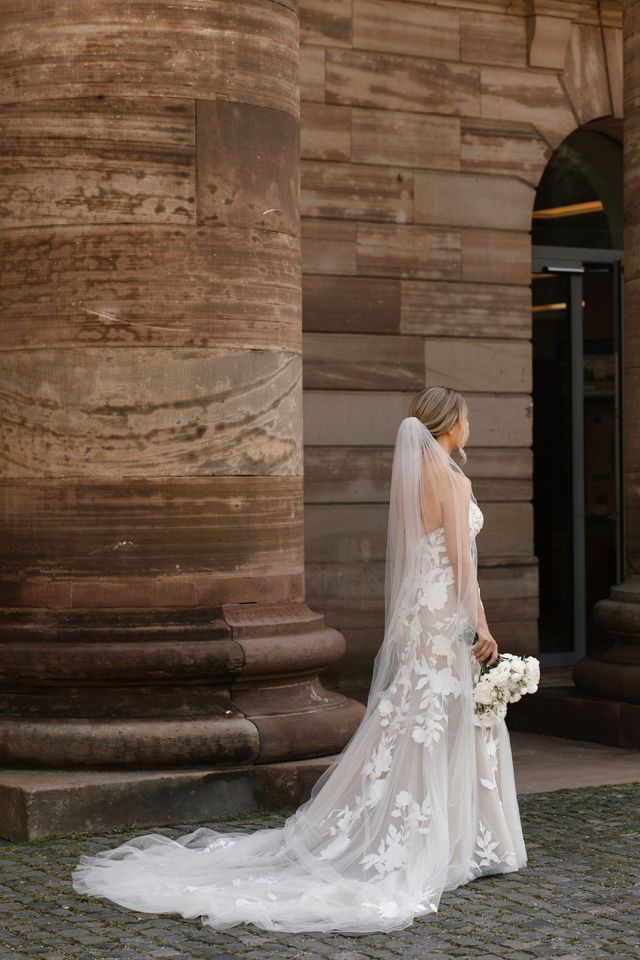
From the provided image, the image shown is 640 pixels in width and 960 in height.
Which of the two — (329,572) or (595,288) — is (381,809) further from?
(595,288)

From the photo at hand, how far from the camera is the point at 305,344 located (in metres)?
11.2

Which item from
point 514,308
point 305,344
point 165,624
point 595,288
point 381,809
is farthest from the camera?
point 595,288

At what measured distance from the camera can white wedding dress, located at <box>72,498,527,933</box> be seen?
6.18 m

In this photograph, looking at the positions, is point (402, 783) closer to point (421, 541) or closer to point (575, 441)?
point (421, 541)

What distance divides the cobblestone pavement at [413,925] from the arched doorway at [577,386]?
Answer: 19.9ft

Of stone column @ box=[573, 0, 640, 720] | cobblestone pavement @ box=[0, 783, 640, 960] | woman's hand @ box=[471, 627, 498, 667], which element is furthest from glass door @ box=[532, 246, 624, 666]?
woman's hand @ box=[471, 627, 498, 667]

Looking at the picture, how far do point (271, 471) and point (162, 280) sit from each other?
1.04m

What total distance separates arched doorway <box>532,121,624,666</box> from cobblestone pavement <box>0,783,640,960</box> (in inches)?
239

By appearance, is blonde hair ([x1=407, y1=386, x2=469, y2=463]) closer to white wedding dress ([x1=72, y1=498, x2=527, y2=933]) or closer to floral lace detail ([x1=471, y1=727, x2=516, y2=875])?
white wedding dress ([x1=72, y1=498, x2=527, y2=933])

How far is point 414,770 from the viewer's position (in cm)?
673

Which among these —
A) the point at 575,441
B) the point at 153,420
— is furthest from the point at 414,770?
the point at 575,441

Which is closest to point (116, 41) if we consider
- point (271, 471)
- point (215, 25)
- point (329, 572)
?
point (215, 25)

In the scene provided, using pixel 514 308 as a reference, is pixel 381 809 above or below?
below

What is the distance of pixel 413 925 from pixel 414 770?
0.94 m
